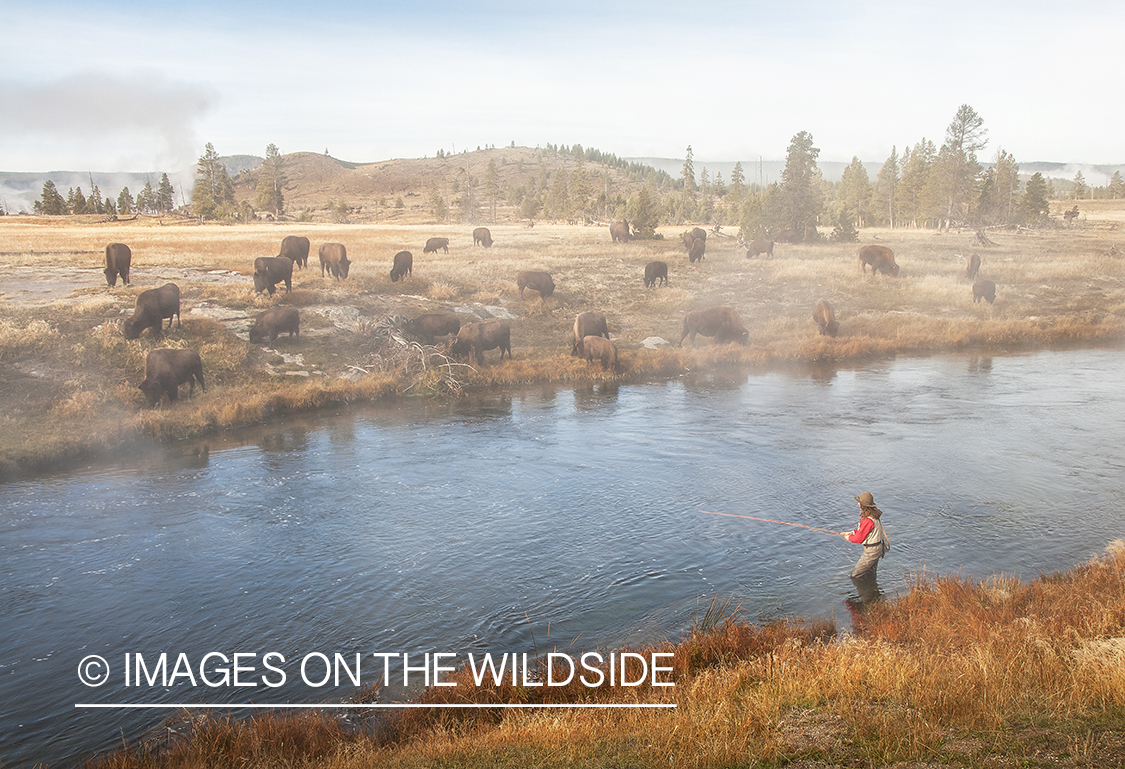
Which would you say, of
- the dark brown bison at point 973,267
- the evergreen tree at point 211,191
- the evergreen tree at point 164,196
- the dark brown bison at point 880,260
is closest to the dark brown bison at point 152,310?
the dark brown bison at point 880,260

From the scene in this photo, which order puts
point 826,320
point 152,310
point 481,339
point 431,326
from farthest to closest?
point 826,320, point 431,326, point 481,339, point 152,310

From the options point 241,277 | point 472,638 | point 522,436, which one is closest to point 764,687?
point 472,638

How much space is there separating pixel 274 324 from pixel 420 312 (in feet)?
22.2

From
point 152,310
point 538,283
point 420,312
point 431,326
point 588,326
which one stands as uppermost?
point 538,283

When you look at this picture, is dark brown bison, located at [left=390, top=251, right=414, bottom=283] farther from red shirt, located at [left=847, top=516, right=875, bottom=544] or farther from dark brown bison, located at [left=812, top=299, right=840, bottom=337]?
red shirt, located at [left=847, top=516, right=875, bottom=544]

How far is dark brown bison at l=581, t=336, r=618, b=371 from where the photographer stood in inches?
1076

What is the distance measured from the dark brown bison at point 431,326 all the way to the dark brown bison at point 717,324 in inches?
379

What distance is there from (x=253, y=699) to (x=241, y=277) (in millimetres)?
29632

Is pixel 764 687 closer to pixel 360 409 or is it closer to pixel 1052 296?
pixel 360 409

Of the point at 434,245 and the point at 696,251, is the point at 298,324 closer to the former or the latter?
the point at 434,245

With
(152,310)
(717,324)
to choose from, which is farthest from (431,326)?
(717,324)

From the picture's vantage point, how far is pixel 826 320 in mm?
31625

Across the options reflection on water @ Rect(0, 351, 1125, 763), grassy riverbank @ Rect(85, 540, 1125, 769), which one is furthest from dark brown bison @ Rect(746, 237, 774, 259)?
grassy riverbank @ Rect(85, 540, 1125, 769)

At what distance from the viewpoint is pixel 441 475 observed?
16.7m
